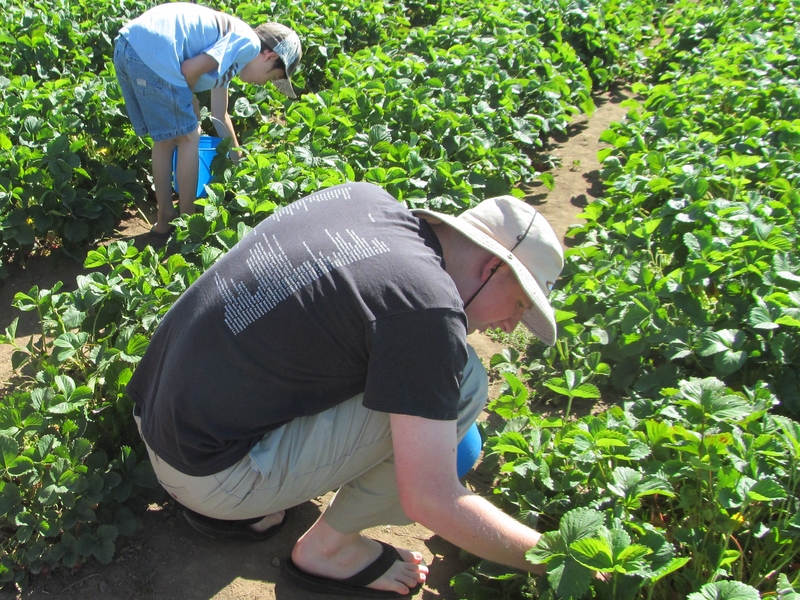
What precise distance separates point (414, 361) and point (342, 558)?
85cm

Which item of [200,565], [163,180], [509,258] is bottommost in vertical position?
[200,565]

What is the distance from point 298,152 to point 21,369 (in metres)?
1.47

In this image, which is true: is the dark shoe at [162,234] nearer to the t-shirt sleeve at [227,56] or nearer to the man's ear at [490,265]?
the t-shirt sleeve at [227,56]

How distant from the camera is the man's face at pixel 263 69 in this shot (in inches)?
145

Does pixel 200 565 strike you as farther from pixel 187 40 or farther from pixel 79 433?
pixel 187 40

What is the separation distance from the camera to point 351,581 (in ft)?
7.19

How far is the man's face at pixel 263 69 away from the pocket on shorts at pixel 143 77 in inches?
16.6

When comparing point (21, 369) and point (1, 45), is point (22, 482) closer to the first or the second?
point (21, 369)

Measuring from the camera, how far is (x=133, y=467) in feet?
7.43

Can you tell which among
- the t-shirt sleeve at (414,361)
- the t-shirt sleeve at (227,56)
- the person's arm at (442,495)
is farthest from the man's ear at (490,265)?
the t-shirt sleeve at (227,56)

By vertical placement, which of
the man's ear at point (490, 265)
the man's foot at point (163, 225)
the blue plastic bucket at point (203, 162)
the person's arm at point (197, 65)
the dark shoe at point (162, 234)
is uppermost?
the person's arm at point (197, 65)

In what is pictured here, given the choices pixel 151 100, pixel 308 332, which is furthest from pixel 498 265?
pixel 151 100

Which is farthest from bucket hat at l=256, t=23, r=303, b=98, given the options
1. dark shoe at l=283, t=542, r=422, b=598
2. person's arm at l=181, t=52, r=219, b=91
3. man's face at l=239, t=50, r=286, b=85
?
dark shoe at l=283, t=542, r=422, b=598

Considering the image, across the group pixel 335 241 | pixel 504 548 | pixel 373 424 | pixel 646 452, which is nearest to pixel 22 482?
pixel 373 424
